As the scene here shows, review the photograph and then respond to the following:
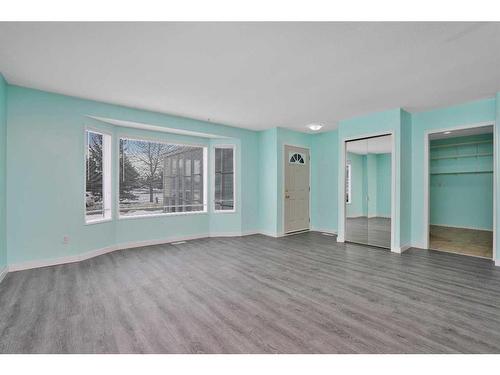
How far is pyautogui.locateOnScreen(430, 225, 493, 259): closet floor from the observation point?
4638mm

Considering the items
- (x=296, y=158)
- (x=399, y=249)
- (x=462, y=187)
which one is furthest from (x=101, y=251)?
(x=462, y=187)

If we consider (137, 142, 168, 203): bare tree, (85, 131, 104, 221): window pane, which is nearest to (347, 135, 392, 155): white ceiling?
(137, 142, 168, 203): bare tree

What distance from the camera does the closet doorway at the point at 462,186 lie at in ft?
20.8

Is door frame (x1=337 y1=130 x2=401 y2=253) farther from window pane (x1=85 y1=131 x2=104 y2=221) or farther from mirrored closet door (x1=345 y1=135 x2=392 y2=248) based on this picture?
window pane (x1=85 y1=131 x2=104 y2=221)

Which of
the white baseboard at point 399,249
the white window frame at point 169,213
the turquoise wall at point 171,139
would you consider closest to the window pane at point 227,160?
the turquoise wall at point 171,139

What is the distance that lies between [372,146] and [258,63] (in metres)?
3.40

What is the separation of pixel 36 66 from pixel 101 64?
83cm

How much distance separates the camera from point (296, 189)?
6.61m

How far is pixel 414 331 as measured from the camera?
2104 mm

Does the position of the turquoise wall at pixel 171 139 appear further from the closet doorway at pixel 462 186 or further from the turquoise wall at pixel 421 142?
the closet doorway at pixel 462 186

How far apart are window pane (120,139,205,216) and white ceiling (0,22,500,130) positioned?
123 centimetres

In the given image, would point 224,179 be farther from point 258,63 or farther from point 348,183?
point 258,63

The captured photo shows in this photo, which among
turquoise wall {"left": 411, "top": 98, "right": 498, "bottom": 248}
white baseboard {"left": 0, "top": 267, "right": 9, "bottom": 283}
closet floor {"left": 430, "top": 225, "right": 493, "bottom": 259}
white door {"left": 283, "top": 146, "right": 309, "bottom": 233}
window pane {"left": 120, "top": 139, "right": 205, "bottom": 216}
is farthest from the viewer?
white door {"left": 283, "top": 146, "right": 309, "bottom": 233}
